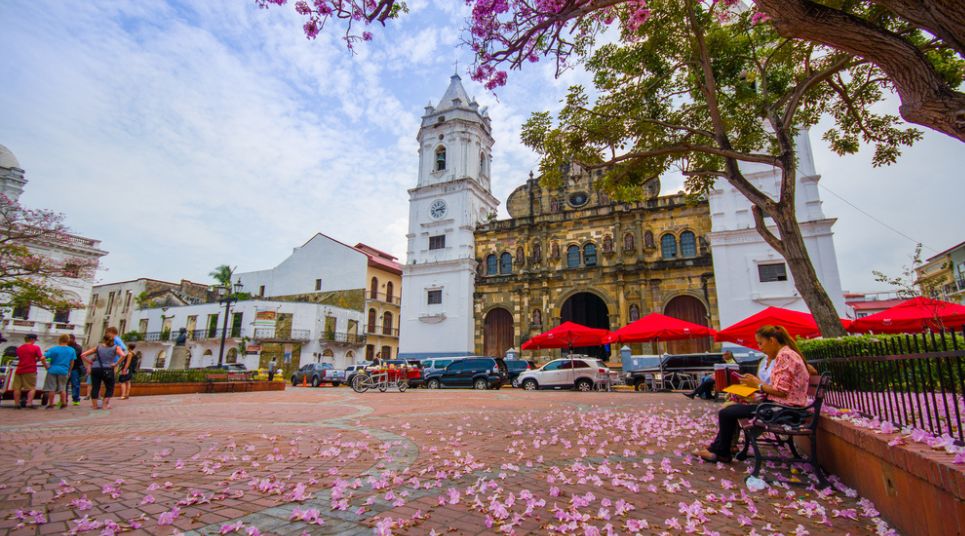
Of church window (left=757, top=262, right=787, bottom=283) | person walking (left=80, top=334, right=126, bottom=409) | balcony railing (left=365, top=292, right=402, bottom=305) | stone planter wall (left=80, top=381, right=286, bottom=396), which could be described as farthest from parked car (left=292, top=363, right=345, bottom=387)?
church window (left=757, top=262, right=787, bottom=283)

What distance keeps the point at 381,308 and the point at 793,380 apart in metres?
39.0

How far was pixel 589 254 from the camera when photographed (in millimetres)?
28844

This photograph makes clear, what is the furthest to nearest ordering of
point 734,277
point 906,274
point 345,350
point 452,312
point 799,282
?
point 345,350 → point 452,312 → point 734,277 → point 906,274 → point 799,282

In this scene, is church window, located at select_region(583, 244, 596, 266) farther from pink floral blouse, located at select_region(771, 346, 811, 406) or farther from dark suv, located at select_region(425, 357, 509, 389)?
pink floral blouse, located at select_region(771, 346, 811, 406)

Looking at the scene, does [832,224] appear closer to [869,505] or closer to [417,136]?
[869,505]

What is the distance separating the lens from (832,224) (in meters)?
22.7

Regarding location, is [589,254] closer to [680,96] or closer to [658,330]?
[658,330]

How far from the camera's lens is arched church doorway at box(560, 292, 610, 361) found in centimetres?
2889

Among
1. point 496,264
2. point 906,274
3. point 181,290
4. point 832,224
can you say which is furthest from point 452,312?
point 181,290

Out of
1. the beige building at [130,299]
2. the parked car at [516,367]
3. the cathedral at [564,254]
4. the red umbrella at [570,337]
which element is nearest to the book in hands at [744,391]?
the red umbrella at [570,337]

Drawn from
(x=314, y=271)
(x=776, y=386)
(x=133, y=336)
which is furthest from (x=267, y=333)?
(x=776, y=386)

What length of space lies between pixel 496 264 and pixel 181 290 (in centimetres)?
3677

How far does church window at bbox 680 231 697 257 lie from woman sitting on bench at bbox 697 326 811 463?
2274cm

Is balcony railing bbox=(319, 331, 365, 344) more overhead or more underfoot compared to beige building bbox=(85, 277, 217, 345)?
more underfoot
